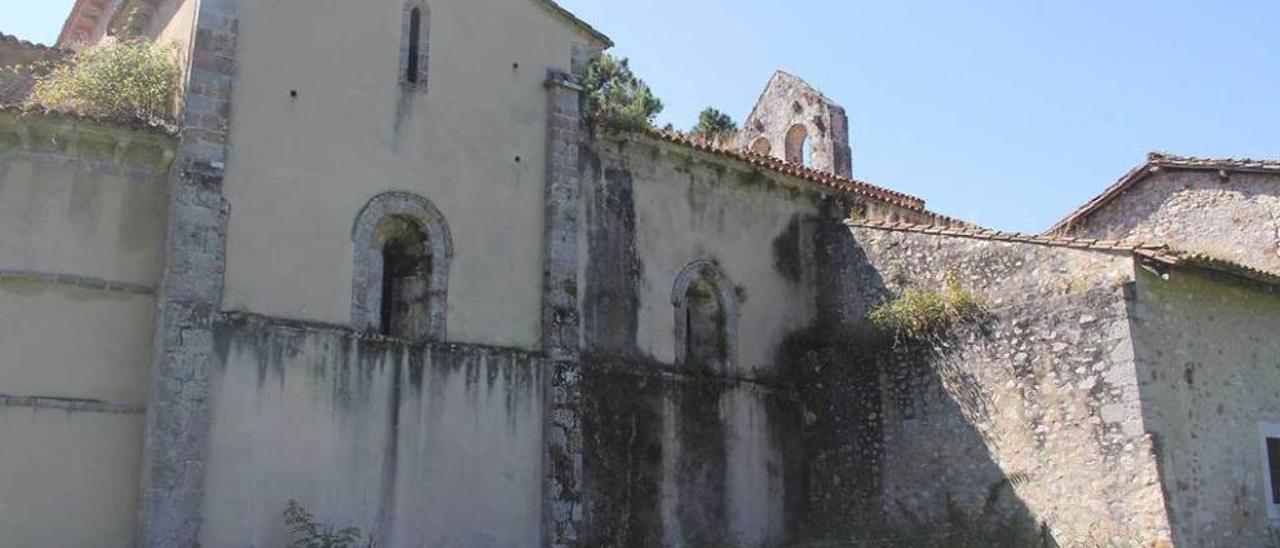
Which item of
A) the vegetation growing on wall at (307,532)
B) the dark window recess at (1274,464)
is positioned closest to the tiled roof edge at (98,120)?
the vegetation growing on wall at (307,532)

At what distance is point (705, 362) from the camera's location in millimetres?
15945

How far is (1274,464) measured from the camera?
14734 millimetres

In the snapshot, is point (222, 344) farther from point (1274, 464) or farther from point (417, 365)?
point (1274, 464)

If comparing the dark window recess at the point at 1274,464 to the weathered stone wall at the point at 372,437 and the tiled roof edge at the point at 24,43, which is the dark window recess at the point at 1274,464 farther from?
the tiled roof edge at the point at 24,43

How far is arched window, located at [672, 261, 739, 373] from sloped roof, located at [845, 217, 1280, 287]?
9.36 ft

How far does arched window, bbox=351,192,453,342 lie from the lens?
1273cm

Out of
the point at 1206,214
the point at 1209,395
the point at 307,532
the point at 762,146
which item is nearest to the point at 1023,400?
the point at 1209,395

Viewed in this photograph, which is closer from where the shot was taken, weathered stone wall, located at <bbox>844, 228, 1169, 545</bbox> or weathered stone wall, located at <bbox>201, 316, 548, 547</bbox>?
weathered stone wall, located at <bbox>201, 316, 548, 547</bbox>

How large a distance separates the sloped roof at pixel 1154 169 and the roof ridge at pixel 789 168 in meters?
2.86

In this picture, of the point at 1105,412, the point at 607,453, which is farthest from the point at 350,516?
the point at 1105,412

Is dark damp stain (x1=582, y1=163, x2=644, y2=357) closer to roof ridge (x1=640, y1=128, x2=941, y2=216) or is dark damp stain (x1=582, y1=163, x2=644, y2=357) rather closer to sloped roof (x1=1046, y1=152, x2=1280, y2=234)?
roof ridge (x1=640, y1=128, x2=941, y2=216)

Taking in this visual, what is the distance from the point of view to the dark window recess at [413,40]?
13766mm

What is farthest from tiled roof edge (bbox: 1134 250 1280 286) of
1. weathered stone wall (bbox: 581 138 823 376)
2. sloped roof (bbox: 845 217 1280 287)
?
weathered stone wall (bbox: 581 138 823 376)

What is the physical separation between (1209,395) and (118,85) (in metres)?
13.2
